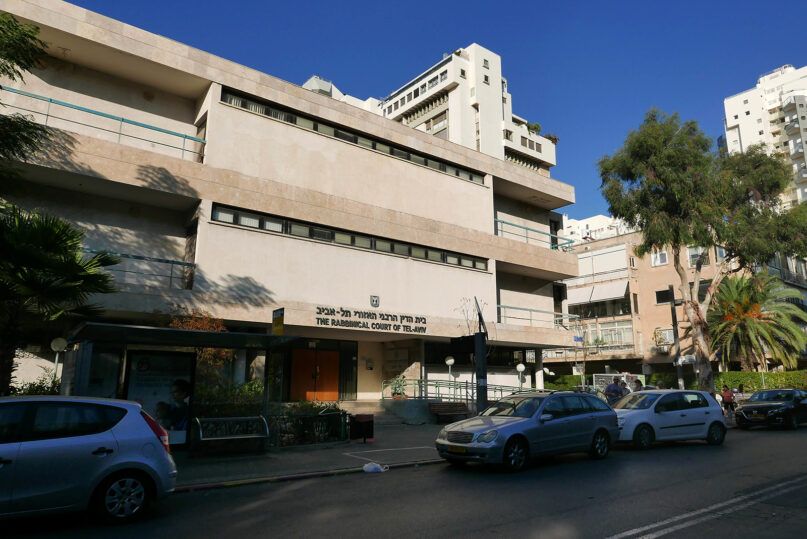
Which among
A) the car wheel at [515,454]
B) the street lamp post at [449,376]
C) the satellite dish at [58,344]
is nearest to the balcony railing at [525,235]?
the street lamp post at [449,376]

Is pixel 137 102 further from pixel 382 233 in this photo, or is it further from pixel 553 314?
pixel 553 314

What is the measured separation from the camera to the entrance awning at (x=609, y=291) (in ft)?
157

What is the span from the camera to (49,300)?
1038 centimetres

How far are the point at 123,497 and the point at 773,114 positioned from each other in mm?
118573

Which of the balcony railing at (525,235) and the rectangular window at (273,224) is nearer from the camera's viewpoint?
the rectangular window at (273,224)

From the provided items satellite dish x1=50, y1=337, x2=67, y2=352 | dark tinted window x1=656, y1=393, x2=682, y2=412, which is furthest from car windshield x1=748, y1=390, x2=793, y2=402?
satellite dish x1=50, y1=337, x2=67, y2=352

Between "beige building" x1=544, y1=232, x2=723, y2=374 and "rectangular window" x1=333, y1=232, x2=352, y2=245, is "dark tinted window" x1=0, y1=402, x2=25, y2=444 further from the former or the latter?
"beige building" x1=544, y1=232, x2=723, y2=374

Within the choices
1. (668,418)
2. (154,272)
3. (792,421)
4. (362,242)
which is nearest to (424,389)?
(362,242)

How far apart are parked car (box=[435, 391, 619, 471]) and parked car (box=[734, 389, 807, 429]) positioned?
10464 millimetres

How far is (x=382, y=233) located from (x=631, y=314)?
32657mm

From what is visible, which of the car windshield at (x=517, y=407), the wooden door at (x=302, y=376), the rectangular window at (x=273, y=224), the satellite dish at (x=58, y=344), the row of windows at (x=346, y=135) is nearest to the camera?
the car windshield at (x=517, y=407)

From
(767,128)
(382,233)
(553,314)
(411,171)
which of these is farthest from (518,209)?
(767,128)

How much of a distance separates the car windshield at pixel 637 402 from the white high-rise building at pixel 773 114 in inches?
3553

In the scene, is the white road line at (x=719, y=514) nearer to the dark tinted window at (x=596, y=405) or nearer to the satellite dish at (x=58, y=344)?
the dark tinted window at (x=596, y=405)
